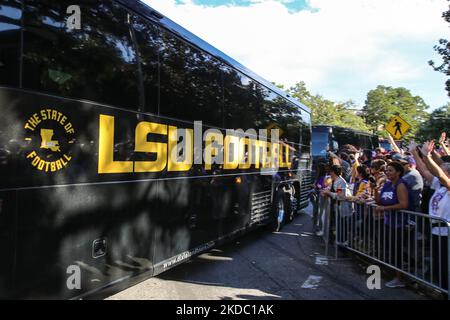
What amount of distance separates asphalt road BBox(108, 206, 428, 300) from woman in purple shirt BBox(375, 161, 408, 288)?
1.37 feet

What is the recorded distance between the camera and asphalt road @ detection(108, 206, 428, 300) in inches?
196

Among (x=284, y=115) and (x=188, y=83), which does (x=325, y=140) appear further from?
(x=188, y=83)

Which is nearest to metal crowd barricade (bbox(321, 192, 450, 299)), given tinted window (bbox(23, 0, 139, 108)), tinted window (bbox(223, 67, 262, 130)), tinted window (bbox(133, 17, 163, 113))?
tinted window (bbox(223, 67, 262, 130))

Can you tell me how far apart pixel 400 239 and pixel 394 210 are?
40 centimetres

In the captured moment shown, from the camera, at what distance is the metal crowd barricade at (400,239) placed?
4.73m

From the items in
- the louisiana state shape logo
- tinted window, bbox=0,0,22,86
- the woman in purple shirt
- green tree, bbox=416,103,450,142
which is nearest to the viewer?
tinted window, bbox=0,0,22,86

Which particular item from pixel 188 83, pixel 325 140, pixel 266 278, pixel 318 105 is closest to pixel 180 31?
pixel 188 83

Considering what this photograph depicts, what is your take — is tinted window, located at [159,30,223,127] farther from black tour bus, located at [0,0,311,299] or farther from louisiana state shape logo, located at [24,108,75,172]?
louisiana state shape logo, located at [24,108,75,172]

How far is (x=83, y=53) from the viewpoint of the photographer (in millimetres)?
3365

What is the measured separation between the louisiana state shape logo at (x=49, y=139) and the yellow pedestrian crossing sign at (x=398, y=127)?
13.3m

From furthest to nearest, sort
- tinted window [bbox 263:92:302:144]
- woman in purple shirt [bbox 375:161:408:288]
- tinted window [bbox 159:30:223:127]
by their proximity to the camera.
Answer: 1. tinted window [bbox 263:92:302:144]
2. woman in purple shirt [bbox 375:161:408:288]
3. tinted window [bbox 159:30:223:127]

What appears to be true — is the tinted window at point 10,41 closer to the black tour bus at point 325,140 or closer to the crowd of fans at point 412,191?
the crowd of fans at point 412,191

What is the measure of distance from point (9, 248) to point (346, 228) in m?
5.47
